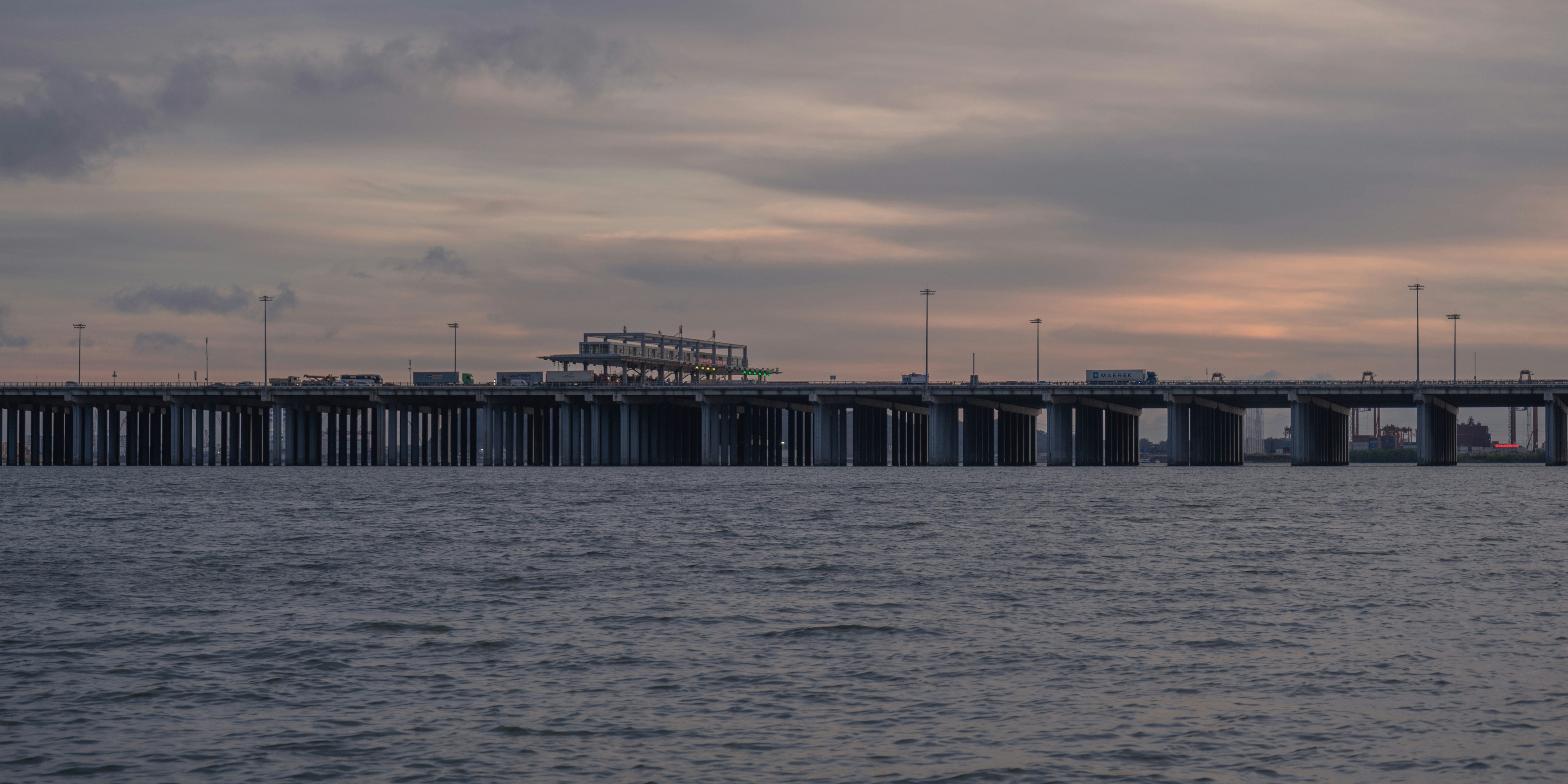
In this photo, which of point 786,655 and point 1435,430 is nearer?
point 786,655

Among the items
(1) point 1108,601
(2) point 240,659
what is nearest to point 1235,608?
(1) point 1108,601

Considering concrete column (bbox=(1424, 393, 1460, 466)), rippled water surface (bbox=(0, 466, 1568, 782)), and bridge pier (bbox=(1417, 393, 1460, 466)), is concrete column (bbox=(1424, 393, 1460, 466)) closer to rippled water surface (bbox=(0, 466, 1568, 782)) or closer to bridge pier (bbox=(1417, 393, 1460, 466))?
bridge pier (bbox=(1417, 393, 1460, 466))

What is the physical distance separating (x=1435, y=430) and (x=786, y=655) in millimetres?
180759

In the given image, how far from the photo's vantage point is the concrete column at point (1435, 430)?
186 m

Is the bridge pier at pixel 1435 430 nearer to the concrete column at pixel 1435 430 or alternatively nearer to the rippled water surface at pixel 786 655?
the concrete column at pixel 1435 430

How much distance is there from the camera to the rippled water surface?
20.7 m

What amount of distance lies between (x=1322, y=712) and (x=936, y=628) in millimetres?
10503

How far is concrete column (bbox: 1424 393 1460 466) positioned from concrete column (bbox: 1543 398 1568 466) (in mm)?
11053

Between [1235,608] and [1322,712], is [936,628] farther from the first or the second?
[1322,712]

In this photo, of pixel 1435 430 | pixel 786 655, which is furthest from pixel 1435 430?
pixel 786 655

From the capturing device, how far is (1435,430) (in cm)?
19125

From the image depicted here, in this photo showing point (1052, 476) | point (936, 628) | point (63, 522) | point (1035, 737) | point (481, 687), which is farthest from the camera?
point (1052, 476)

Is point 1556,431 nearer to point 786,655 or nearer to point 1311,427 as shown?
point 1311,427

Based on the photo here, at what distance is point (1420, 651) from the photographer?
29.2m
